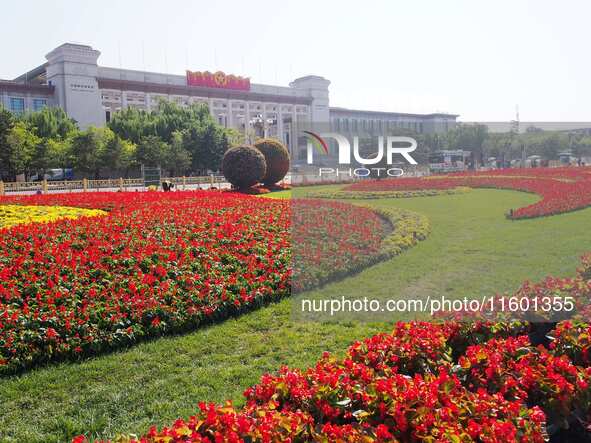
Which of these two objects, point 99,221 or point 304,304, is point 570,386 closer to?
point 304,304

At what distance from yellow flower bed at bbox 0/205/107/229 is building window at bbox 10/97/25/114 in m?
38.1

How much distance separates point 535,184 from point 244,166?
11506 millimetres

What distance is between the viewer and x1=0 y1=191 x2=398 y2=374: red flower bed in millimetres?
4633

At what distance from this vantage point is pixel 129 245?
6617 millimetres

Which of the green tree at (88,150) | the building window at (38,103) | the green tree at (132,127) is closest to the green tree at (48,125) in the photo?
the green tree at (88,150)

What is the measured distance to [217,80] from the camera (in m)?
55.9

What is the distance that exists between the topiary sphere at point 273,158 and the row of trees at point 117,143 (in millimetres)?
15100

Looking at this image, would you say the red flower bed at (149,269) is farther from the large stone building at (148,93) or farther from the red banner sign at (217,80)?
the red banner sign at (217,80)

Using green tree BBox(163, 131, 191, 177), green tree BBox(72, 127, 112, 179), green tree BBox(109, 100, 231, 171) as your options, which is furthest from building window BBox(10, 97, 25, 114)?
green tree BBox(163, 131, 191, 177)

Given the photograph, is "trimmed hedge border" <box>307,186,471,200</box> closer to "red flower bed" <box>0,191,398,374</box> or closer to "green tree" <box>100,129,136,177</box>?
"red flower bed" <box>0,191,398,374</box>

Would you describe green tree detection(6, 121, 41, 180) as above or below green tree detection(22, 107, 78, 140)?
below

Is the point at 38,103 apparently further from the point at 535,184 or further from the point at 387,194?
the point at 535,184

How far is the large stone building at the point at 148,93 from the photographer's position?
1789 inches

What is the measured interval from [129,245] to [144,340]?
207cm
